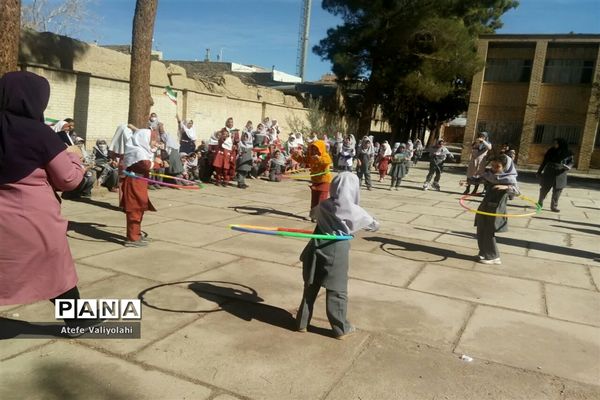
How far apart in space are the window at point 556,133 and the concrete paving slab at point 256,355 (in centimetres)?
3132

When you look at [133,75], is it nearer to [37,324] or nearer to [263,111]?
[37,324]

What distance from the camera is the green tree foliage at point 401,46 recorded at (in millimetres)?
27547

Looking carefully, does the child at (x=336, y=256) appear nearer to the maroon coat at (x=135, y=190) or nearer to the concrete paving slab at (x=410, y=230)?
the maroon coat at (x=135, y=190)

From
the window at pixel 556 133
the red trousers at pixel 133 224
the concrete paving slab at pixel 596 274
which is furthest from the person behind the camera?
the window at pixel 556 133

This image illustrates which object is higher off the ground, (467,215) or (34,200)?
(34,200)

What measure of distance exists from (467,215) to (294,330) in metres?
8.64

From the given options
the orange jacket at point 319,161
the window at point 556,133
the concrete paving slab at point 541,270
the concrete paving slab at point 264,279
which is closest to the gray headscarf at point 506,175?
the concrete paving slab at point 541,270

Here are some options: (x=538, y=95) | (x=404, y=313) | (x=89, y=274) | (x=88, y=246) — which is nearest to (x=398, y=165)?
(x=88, y=246)

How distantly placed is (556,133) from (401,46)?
1177cm

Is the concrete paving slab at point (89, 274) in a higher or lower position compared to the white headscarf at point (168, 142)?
lower

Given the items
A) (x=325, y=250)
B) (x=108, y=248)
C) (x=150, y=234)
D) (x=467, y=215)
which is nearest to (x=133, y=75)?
(x=150, y=234)

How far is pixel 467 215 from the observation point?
12.1m

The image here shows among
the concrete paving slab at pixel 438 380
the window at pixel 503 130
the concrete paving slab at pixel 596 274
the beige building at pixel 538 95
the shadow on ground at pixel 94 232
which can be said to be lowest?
the shadow on ground at pixel 94 232

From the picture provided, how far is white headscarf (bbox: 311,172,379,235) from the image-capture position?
4320 millimetres
